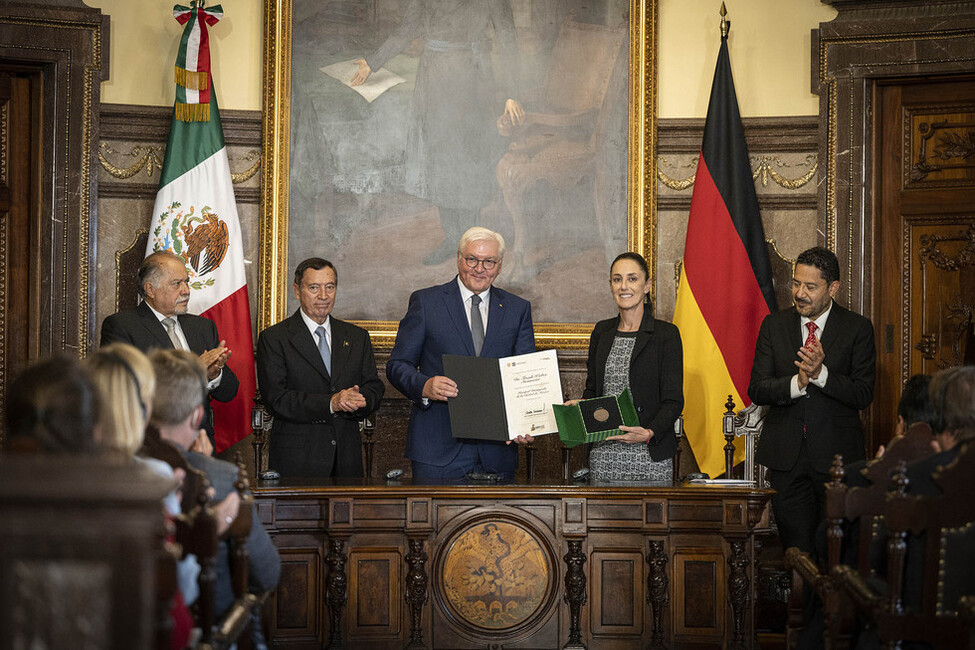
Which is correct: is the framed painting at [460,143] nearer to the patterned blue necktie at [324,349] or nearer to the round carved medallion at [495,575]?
the patterned blue necktie at [324,349]

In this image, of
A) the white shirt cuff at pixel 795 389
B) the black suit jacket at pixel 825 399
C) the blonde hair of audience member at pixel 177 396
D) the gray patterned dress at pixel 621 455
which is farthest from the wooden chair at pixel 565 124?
the blonde hair of audience member at pixel 177 396

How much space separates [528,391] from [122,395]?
2.64 m

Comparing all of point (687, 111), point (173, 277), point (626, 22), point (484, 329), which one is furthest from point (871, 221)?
point (173, 277)

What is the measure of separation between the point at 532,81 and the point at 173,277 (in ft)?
8.95

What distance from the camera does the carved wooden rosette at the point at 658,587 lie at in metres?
4.75

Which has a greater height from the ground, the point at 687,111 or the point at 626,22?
the point at 626,22

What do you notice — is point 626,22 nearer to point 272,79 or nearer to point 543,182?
point 543,182

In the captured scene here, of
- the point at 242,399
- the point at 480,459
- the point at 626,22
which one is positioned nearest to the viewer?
the point at 480,459

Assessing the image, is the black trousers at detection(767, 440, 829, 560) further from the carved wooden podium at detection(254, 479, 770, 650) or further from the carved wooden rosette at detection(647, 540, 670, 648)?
the carved wooden rosette at detection(647, 540, 670, 648)

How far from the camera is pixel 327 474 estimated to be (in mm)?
5367

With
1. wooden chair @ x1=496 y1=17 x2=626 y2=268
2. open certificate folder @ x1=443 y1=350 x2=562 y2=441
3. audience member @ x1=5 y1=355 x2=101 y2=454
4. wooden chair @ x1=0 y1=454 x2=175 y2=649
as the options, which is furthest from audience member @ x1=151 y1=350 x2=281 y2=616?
wooden chair @ x1=496 y1=17 x2=626 y2=268

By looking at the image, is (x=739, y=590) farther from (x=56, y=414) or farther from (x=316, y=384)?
(x=56, y=414)

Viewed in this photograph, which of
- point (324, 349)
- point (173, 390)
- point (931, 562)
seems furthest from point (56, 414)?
point (324, 349)

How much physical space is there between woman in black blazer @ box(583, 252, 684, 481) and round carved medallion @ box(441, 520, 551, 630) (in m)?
0.58
